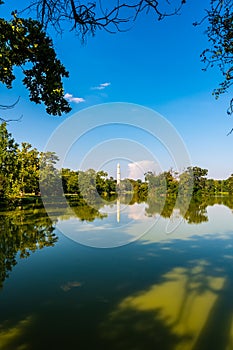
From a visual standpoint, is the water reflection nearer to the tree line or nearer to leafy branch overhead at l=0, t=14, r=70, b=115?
leafy branch overhead at l=0, t=14, r=70, b=115

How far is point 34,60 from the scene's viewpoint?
10.3 ft

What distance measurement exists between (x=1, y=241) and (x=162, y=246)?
5.46m

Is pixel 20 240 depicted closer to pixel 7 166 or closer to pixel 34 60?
pixel 34 60

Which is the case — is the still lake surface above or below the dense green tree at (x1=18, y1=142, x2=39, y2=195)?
below

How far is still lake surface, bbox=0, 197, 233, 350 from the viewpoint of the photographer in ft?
11.1

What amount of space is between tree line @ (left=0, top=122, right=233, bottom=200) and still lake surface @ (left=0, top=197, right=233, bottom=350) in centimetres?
1133

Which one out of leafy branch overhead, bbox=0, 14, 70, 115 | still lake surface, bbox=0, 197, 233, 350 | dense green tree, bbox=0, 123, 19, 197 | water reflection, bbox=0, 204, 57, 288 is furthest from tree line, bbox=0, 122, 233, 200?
leafy branch overhead, bbox=0, 14, 70, 115

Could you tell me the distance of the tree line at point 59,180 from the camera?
19.1m

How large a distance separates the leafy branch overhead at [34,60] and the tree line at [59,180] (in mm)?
15386

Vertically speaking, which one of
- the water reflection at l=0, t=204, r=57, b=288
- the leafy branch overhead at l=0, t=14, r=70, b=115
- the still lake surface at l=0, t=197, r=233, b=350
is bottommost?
the still lake surface at l=0, t=197, r=233, b=350

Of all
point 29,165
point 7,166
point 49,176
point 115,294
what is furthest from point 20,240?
point 49,176

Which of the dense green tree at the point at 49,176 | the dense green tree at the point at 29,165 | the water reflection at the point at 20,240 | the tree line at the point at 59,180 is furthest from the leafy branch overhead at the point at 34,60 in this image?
the dense green tree at the point at 49,176

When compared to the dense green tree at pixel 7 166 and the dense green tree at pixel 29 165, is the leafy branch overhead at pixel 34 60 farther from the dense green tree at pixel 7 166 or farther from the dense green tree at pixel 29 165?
the dense green tree at pixel 29 165

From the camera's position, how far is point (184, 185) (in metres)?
47.8
